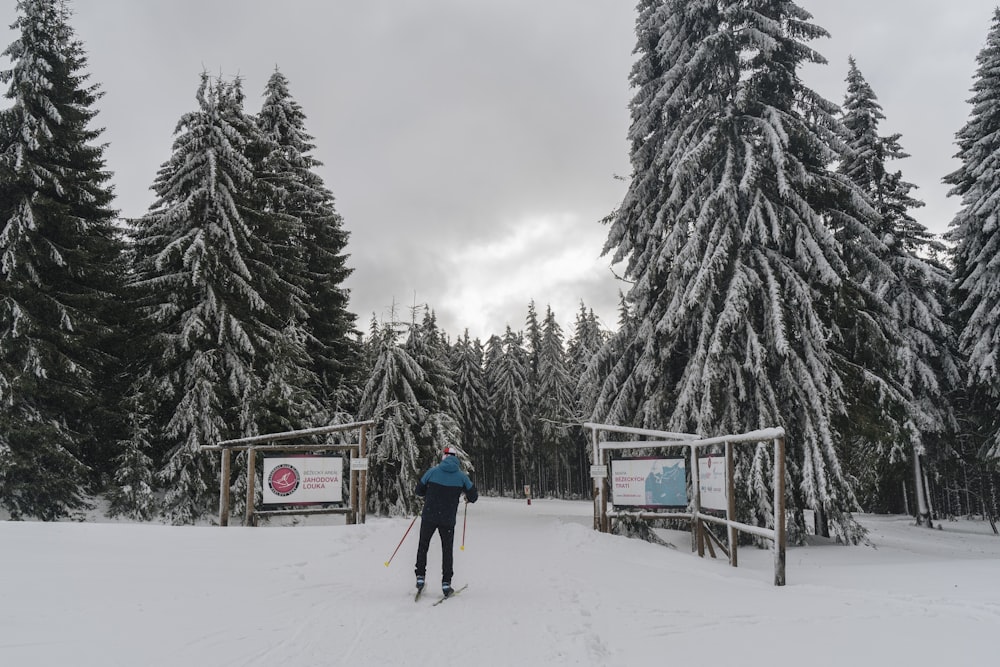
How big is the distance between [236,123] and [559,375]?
33770 millimetres

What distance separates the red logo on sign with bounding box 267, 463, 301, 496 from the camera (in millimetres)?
12773

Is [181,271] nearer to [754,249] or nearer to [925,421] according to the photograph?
[754,249]

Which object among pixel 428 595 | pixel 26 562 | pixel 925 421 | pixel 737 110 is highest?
pixel 737 110

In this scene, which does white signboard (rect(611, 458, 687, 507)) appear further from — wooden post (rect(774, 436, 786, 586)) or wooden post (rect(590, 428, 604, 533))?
wooden post (rect(774, 436, 786, 586))

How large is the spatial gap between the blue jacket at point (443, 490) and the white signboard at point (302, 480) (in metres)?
5.93

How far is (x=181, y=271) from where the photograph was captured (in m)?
16.6

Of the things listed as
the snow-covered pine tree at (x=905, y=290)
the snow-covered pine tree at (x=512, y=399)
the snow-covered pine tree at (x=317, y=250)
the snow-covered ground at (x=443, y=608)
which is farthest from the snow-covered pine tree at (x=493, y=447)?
the snow-covered ground at (x=443, y=608)

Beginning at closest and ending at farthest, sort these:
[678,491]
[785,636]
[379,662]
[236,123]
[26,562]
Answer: [379,662] → [785,636] → [26,562] → [678,491] → [236,123]

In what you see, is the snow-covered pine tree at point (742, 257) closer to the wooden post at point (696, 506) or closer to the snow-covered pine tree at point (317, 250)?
the wooden post at point (696, 506)

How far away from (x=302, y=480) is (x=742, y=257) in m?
11.5

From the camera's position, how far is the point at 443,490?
7.84m

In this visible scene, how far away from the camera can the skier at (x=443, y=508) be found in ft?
24.2

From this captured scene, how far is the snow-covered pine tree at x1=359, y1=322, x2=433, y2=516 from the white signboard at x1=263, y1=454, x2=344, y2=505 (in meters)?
6.99

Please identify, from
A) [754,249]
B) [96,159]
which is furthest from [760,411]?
[96,159]
